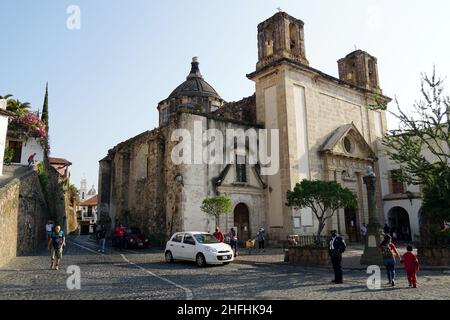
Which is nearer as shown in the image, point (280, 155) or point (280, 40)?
point (280, 155)

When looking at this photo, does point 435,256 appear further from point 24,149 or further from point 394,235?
point 24,149

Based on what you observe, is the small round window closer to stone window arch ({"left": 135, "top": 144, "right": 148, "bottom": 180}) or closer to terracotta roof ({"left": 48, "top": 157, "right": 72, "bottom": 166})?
stone window arch ({"left": 135, "top": 144, "right": 148, "bottom": 180})

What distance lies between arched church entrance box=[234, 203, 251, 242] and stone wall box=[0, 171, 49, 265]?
466 inches

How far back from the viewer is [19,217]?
54.4ft

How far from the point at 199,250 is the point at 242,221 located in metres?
9.84

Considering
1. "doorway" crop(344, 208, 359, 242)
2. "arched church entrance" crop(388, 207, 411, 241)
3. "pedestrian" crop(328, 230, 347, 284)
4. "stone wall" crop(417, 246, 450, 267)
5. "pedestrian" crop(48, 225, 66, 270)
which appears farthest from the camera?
"arched church entrance" crop(388, 207, 411, 241)

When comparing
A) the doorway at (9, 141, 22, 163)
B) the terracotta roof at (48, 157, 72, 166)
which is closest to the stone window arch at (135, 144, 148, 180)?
the doorway at (9, 141, 22, 163)

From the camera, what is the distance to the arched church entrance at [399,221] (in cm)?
2872

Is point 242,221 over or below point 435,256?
over

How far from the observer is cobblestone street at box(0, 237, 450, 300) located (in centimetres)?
823

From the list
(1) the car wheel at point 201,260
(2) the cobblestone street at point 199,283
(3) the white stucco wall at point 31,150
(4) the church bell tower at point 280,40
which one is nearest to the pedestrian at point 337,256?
(2) the cobblestone street at point 199,283

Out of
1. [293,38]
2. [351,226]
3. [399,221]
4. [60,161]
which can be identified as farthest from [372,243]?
[60,161]
